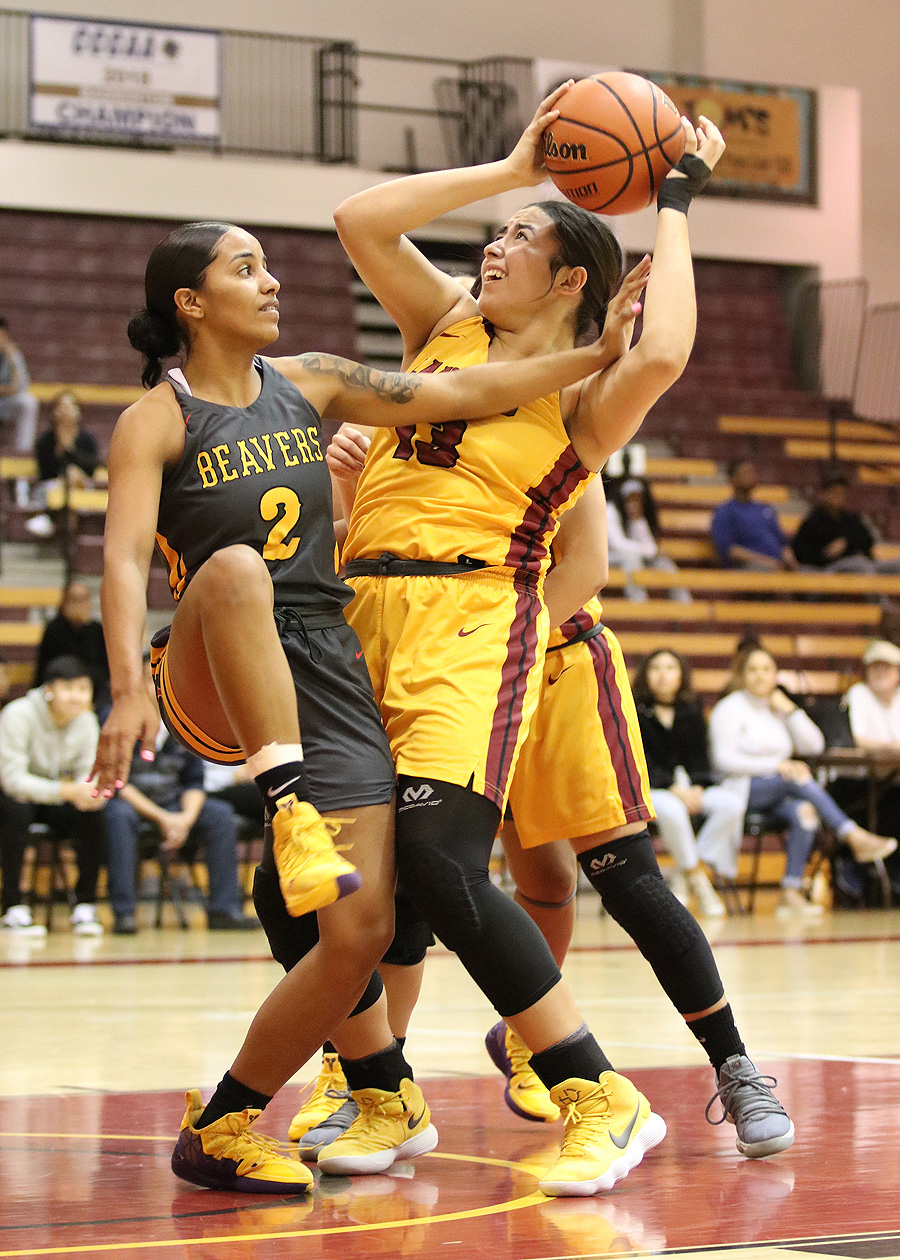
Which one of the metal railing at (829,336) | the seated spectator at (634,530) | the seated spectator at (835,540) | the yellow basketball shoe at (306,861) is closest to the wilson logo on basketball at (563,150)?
the yellow basketball shoe at (306,861)

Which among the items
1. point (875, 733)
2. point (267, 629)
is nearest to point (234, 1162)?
point (267, 629)

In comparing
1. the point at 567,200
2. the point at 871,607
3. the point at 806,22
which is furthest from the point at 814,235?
the point at 567,200

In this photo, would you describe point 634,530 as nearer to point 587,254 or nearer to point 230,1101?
point 587,254

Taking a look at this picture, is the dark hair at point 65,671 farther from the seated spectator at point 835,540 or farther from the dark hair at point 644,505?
the seated spectator at point 835,540

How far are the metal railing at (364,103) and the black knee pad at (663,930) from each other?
44.4 feet

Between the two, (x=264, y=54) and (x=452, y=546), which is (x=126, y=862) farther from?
(x=264, y=54)

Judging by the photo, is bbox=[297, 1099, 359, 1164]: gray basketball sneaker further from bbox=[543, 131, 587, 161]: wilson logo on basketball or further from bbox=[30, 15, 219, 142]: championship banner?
bbox=[30, 15, 219, 142]: championship banner

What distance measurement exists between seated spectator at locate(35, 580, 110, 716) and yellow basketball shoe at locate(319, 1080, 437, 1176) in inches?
257

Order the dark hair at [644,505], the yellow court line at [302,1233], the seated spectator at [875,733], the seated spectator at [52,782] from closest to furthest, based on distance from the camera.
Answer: the yellow court line at [302,1233] < the seated spectator at [52,782] < the seated spectator at [875,733] < the dark hair at [644,505]

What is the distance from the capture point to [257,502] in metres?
2.94

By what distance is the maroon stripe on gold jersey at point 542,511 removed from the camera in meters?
3.11

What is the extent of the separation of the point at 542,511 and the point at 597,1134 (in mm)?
1096

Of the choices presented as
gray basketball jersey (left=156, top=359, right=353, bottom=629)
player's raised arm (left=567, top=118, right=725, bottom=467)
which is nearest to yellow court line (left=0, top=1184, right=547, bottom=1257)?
gray basketball jersey (left=156, top=359, right=353, bottom=629)

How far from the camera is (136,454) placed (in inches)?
112
